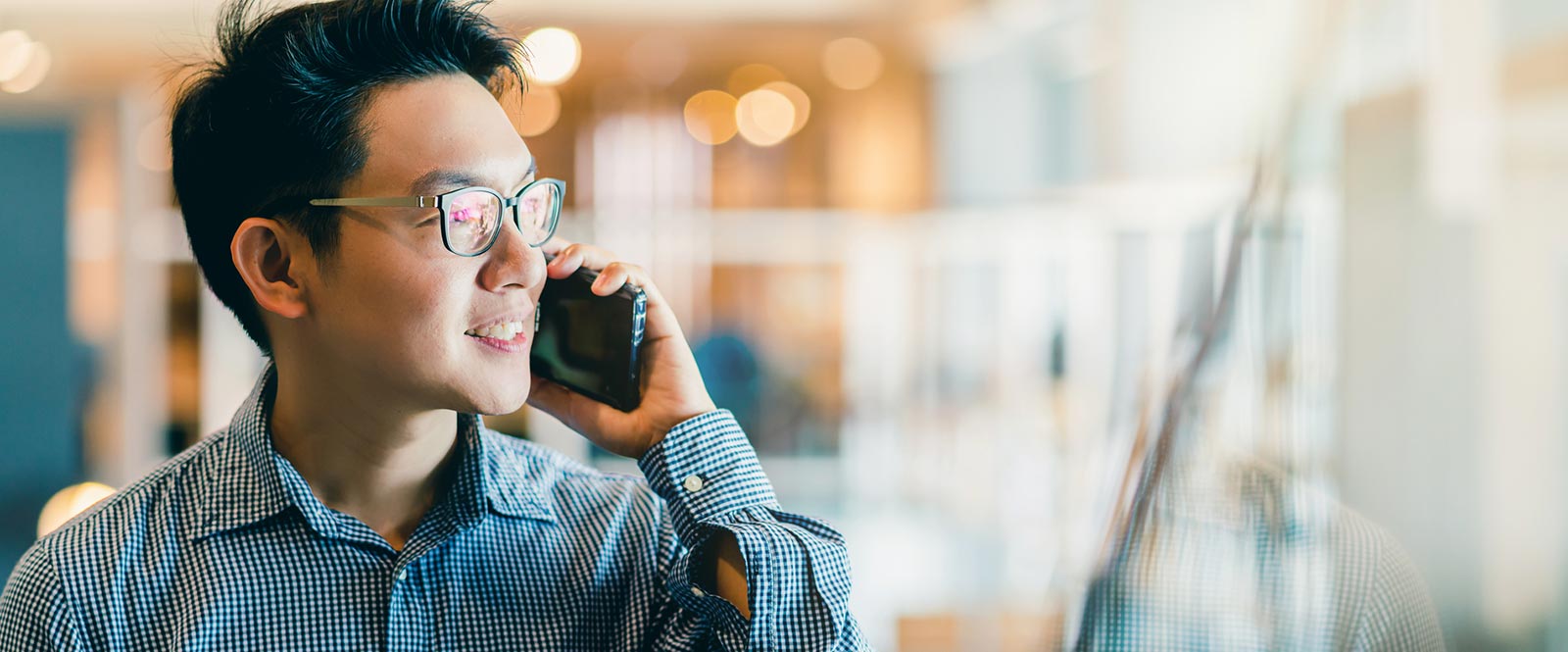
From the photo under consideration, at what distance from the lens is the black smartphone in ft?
3.76

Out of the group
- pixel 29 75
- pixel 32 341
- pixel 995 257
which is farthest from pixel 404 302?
pixel 995 257

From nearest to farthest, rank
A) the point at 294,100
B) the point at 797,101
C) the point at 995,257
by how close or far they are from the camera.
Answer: the point at 294,100
the point at 995,257
the point at 797,101

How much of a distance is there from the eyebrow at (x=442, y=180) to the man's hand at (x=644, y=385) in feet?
0.55

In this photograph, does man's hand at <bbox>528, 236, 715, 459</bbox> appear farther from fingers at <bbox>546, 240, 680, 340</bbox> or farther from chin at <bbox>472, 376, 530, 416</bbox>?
chin at <bbox>472, 376, 530, 416</bbox>

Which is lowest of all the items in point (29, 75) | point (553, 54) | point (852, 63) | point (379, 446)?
point (379, 446)

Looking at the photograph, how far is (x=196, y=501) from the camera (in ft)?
3.35

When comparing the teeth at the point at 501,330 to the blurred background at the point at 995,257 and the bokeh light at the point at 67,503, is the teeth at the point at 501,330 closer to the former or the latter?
the blurred background at the point at 995,257

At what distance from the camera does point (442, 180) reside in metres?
1.00

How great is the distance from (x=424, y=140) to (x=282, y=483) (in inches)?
12.3

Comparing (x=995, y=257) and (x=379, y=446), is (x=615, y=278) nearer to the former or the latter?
(x=379, y=446)

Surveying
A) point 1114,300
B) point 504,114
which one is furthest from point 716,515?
point 1114,300

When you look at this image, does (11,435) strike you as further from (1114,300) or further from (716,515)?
(1114,300)

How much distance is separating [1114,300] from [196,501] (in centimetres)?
447

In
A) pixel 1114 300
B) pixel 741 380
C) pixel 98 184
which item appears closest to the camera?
pixel 1114 300
